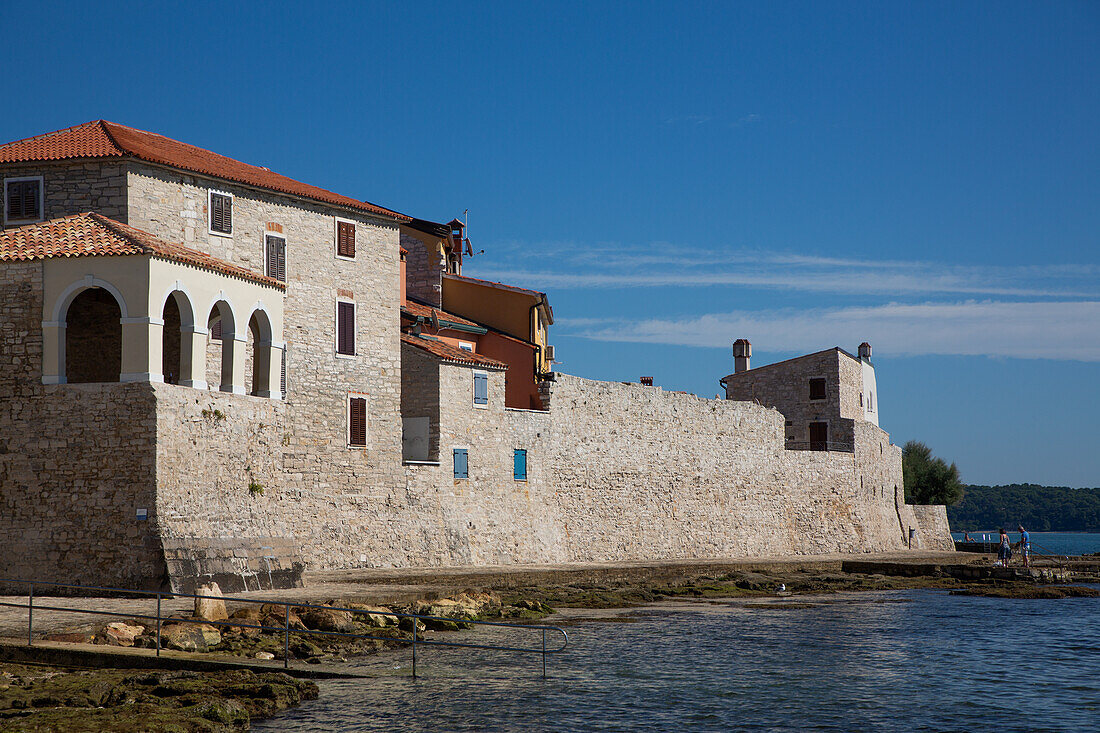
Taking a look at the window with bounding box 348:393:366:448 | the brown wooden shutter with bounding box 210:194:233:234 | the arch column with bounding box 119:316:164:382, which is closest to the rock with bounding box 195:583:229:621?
the arch column with bounding box 119:316:164:382

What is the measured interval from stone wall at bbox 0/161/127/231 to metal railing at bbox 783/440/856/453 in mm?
33136

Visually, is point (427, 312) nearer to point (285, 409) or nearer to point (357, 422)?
point (357, 422)

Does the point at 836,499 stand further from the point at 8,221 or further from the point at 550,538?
the point at 8,221

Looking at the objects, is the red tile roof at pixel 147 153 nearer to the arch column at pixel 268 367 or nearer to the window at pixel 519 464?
the arch column at pixel 268 367

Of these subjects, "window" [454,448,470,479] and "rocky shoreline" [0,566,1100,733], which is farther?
"window" [454,448,470,479]

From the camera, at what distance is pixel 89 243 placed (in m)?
22.5

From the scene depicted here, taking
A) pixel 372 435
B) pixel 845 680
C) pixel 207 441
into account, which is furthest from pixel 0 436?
pixel 845 680

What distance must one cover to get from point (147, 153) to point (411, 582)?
11.8 m

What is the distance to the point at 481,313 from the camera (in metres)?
39.4

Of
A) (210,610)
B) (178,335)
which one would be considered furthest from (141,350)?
(210,610)

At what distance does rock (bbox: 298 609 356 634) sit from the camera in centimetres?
1823

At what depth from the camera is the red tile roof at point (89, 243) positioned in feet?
72.5

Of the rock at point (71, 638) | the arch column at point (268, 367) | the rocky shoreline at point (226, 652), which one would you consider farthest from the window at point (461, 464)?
the rock at point (71, 638)

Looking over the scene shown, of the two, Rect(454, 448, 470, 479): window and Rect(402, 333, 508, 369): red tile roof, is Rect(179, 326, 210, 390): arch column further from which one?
Rect(454, 448, 470, 479): window
